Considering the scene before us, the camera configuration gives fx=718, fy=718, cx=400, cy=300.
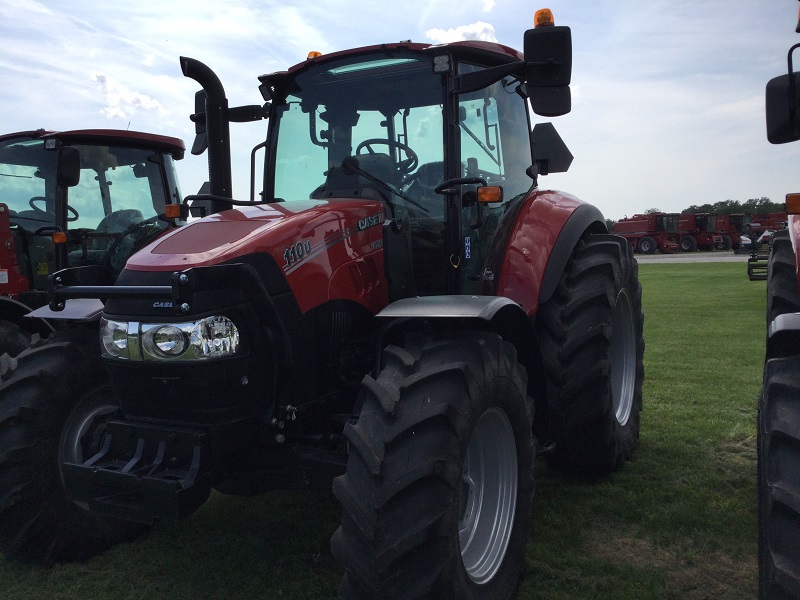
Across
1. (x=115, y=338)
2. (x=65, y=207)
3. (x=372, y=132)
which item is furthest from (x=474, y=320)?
(x=65, y=207)

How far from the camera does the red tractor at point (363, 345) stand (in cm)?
250

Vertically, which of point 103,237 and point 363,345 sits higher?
point 103,237

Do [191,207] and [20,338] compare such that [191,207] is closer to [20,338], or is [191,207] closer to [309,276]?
[309,276]

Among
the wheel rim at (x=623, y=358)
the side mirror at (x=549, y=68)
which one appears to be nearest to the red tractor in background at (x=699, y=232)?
the wheel rim at (x=623, y=358)

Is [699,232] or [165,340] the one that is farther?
[699,232]

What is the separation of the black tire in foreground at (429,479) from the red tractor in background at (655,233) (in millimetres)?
37239

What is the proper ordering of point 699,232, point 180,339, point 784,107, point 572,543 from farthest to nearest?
1. point 699,232
2. point 572,543
3. point 784,107
4. point 180,339

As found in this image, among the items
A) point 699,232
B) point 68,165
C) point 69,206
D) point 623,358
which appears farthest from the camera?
point 699,232

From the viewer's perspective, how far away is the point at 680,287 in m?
18.3

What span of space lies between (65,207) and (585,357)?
4819 millimetres

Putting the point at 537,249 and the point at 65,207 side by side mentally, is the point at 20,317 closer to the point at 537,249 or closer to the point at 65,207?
the point at 65,207

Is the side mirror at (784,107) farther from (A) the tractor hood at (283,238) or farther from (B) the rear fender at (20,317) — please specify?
(B) the rear fender at (20,317)

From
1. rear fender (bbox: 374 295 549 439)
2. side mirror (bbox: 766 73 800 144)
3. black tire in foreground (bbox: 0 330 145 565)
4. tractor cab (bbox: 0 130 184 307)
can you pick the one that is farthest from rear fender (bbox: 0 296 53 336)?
side mirror (bbox: 766 73 800 144)

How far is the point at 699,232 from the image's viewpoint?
39219 mm
